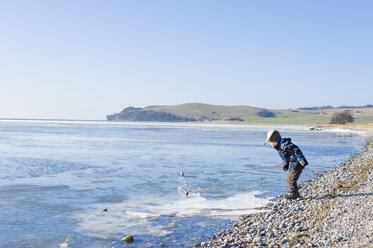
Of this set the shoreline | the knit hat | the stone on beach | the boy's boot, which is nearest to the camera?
the shoreline

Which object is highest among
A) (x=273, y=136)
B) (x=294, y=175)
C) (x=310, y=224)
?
(x=273, y=136)

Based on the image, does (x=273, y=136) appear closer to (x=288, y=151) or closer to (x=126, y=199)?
(x=288, y=151)

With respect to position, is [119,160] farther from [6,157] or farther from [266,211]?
[266,211]

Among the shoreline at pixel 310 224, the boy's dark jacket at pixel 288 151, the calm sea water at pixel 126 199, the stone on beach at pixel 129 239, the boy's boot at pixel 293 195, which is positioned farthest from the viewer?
the boy's boot at pixel 293 195

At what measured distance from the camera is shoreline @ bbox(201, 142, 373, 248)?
273 inches

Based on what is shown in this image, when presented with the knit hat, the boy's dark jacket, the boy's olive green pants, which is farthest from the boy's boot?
the knit hat

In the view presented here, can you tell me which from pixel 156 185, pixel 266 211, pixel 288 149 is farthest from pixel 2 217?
pixel 288 149

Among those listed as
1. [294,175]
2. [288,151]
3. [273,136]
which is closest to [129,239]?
[273,136]

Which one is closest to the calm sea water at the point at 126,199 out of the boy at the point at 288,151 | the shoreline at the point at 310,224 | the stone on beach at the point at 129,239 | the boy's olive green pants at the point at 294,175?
the stone on beach at the point at 129,239

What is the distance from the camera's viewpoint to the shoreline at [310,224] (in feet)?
22.8

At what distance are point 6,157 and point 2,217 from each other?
1658cm

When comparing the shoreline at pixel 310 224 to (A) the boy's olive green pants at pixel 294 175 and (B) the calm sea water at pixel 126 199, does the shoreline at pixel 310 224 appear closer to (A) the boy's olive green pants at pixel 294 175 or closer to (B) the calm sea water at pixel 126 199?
(A) the boy's olive green pants at pixel 294 175

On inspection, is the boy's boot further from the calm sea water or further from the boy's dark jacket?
the boy's dark jacket

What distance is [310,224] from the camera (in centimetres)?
838
